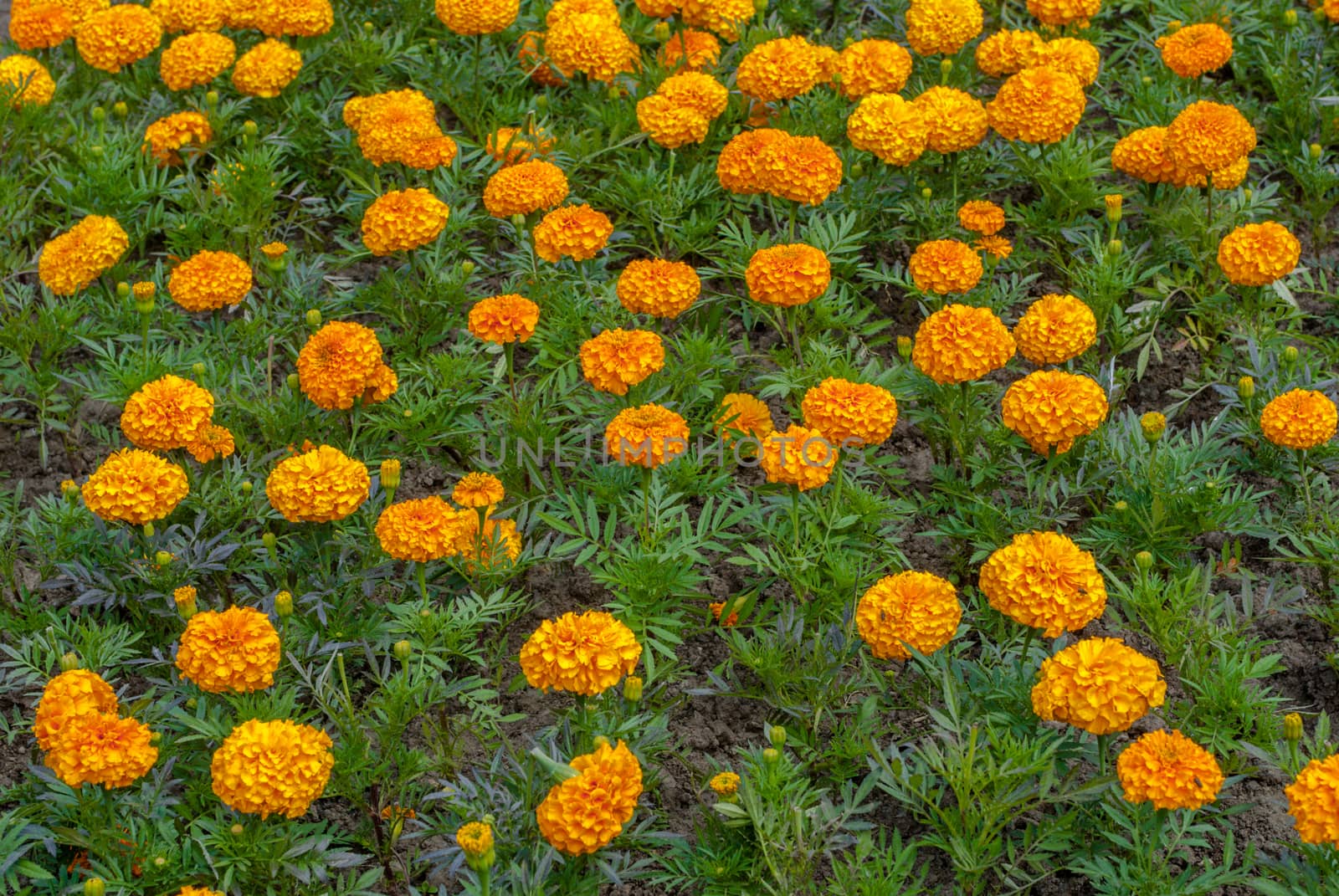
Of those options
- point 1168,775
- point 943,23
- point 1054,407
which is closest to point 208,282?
point 1054,407

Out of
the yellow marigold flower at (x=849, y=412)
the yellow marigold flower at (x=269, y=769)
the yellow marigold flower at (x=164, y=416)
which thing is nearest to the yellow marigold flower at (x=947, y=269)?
the yellow marigold flower at (x=849, y=412)

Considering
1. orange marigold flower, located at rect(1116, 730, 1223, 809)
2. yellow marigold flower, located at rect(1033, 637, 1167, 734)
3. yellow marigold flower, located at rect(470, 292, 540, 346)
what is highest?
yellow marigold flower, located at rect(470, 292, 540, 346)

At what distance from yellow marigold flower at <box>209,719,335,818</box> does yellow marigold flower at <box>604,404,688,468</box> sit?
965mm

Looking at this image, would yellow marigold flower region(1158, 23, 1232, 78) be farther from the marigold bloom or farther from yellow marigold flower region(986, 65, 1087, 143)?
the marigold bloom

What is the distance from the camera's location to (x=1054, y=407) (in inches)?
138

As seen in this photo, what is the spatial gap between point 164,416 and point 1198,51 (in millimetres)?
3403

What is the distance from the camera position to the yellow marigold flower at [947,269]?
3971mm

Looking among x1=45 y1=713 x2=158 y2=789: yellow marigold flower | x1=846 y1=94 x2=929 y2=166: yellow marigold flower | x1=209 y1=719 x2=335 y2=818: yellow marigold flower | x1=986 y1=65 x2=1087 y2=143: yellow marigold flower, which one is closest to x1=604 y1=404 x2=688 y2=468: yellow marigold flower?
x1=209 y1=719 x2=335 y2=818: yellow marigold flower

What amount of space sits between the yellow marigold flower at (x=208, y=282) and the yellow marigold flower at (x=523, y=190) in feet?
2.38

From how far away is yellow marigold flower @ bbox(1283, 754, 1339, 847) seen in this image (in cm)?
263

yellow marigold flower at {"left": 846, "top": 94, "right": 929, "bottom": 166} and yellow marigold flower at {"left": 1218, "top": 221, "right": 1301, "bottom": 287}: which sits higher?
yellow marigold flower at {"left": 846, "top": 94, "right": 929, "bottom": 166}

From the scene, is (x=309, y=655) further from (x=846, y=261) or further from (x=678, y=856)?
(x=846, y=261)

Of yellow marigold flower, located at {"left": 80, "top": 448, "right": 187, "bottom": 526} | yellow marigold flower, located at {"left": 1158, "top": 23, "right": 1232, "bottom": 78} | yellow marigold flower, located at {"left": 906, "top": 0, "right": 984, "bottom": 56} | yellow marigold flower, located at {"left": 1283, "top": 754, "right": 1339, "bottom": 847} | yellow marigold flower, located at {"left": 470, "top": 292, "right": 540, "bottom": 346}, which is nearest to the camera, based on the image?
yellow marigold flower, located at {"left": 1283, "top": 754, "right": 1339, "bottom": 847}

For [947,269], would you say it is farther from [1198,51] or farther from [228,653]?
[228,653]
